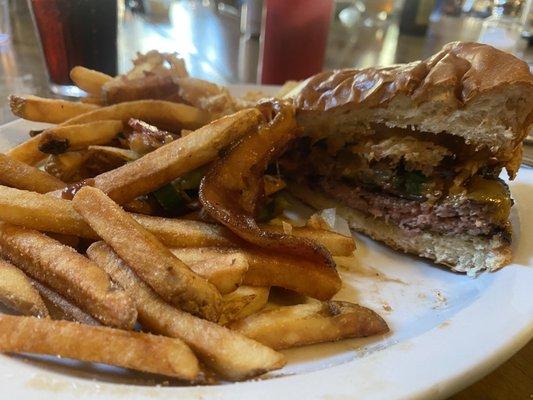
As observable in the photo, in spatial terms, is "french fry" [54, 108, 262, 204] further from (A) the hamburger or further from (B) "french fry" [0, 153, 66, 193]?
(A) the hamburger

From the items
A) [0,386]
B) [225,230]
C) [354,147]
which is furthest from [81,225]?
[354,147]

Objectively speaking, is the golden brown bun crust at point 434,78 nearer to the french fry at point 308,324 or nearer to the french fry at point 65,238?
the french fry at point 308,324

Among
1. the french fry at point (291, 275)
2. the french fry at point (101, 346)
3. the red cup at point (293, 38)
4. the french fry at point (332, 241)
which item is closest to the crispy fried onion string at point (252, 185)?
the french fry at point (291, 275)

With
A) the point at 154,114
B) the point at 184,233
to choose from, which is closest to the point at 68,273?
the point at 184,233

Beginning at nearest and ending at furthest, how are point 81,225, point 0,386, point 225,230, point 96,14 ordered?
point 0,386
point 81,225
point 225,230
point 96,14

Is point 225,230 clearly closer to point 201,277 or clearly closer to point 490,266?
point 201,277

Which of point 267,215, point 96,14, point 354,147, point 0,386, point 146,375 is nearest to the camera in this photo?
point 0,386

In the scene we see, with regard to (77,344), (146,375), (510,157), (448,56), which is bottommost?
(146,375)

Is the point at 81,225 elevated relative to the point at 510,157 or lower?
lower
